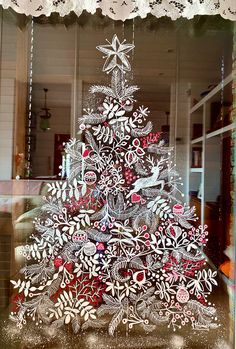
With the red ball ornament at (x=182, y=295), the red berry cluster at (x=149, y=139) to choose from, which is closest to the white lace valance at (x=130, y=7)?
the red berry cluster at (x=149, y=139)

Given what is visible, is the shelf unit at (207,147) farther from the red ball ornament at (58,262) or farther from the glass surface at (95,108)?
the red ball ornament at (58,262)

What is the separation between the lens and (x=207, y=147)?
7.02 feet

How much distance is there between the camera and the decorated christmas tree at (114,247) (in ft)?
5.72

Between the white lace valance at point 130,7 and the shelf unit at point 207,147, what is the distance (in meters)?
0.38

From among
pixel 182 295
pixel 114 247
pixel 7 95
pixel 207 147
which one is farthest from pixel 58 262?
pixel 207 147

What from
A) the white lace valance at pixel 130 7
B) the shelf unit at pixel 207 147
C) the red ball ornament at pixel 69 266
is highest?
the white lace valance at pixel 130 7

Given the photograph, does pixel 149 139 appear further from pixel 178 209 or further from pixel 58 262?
pixel 58 262

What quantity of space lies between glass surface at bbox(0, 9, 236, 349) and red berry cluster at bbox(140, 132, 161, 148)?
25 millimetres

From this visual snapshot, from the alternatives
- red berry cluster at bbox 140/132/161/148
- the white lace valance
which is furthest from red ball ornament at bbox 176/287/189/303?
the white lace valance

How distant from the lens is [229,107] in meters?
1.91

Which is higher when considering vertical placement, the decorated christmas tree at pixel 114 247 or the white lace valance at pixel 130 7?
the white lace valance at pixel 130 7

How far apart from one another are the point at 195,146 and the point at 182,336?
1.07 metres

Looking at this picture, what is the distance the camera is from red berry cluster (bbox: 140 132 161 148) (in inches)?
69.9

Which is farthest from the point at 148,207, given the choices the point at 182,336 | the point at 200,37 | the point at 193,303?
the point at 200,37
